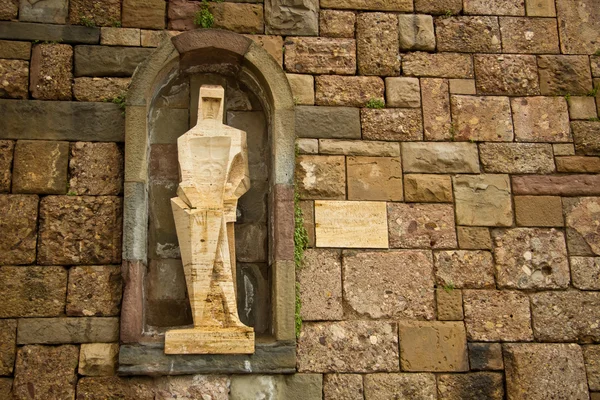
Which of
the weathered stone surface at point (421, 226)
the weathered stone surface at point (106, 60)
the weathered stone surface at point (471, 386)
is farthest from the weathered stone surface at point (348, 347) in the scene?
the weathered stone surface at point (106, 60)

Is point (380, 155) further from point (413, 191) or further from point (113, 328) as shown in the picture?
point (113, 328)

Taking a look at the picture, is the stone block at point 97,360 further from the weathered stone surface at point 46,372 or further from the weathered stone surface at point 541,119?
the weathered stone surface at point 541,119

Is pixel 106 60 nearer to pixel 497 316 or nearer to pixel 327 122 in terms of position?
pixel 327 122

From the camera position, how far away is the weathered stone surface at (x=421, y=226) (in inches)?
205

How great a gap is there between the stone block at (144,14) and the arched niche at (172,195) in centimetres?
34

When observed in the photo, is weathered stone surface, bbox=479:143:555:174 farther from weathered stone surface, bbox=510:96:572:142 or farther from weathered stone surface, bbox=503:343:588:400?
weathered stone surface, bbox=503:343:588:400

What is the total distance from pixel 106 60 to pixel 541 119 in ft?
11.8

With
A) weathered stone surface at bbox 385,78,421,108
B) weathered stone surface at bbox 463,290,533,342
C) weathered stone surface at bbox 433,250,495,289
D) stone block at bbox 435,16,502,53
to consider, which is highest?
stone block at bbox 435,16,502,53

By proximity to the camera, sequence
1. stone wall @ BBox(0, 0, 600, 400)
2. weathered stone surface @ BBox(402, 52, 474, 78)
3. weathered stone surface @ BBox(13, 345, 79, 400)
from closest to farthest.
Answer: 1. weathered stone surface @ BBox(13, 345, 79, 400)
2. stone wall @ BBox(0, 0, 600, 400)
3. weathered stone surface @ BBox(402, 52, 474, 78)

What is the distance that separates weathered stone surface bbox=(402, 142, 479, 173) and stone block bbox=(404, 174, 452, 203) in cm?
→ 7

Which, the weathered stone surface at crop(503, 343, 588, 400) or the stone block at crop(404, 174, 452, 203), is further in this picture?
the stone block at crop(404, 174, 452, 203)

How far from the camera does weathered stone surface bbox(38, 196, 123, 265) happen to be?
16.2ft

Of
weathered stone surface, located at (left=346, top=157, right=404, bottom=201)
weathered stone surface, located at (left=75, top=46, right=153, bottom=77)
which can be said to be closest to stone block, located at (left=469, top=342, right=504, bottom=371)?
weathered stone surface, located at (left=346, top=157, right=404, bottom=201)

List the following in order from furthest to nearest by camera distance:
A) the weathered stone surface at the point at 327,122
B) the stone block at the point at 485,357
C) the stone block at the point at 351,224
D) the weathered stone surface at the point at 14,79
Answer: the weathered stone surface at the point at 327,122 < the weathered stone surface at the point at 14,79 < the stone block at the point at 351,224 < the stone block at the point at 485,357
